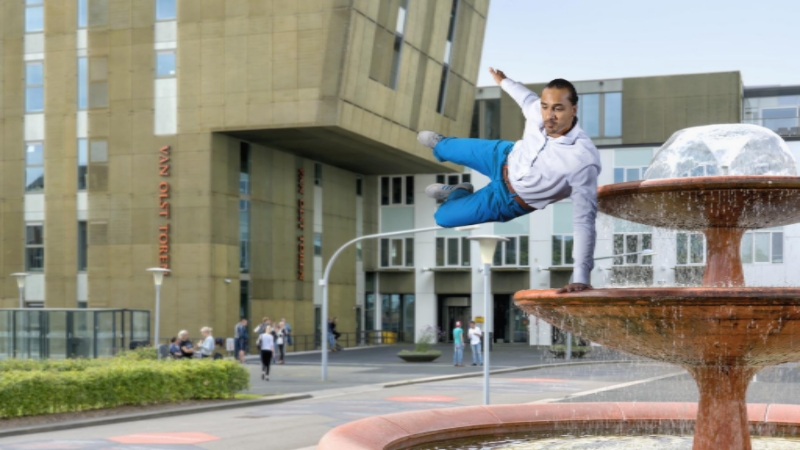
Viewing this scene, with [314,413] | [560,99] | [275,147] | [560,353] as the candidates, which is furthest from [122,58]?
[560,99]

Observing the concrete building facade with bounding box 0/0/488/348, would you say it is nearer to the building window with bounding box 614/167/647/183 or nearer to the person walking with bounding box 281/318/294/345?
the person walking with bounding box 281/318/294/345

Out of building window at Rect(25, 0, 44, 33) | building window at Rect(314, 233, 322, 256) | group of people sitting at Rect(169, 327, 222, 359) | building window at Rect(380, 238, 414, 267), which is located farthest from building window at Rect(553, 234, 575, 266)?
building window at Rect(25, 0, 44, 33)

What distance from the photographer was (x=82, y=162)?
49688 mm

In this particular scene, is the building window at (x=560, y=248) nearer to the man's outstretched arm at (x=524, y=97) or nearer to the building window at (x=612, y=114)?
the building window at (x=612, y=114)

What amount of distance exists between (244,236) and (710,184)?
42909 mm

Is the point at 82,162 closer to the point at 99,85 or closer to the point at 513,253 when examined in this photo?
the point at 99,85

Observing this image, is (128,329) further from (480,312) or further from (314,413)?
(480,312)

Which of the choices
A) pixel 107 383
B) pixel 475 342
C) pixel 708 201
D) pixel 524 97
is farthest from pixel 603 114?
pixel 524 97

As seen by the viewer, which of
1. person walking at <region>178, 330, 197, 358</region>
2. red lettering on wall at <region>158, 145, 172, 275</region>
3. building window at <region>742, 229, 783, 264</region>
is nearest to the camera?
person walking at <region>178, 330, 197, 358</region>

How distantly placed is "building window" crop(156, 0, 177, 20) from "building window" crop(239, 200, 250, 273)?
29.4 feet

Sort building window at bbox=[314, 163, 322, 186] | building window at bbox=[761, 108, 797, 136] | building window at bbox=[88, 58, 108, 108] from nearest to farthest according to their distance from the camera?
building window at bbox=[88, 58, 108, 108] < building window at bbox=[314, 163, 322, 186] < building window at bbox=[761, 108, 797, 136]

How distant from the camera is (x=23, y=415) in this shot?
67.7ft

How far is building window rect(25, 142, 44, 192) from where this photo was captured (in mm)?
50812

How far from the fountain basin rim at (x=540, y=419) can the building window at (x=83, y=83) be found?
40923mm
